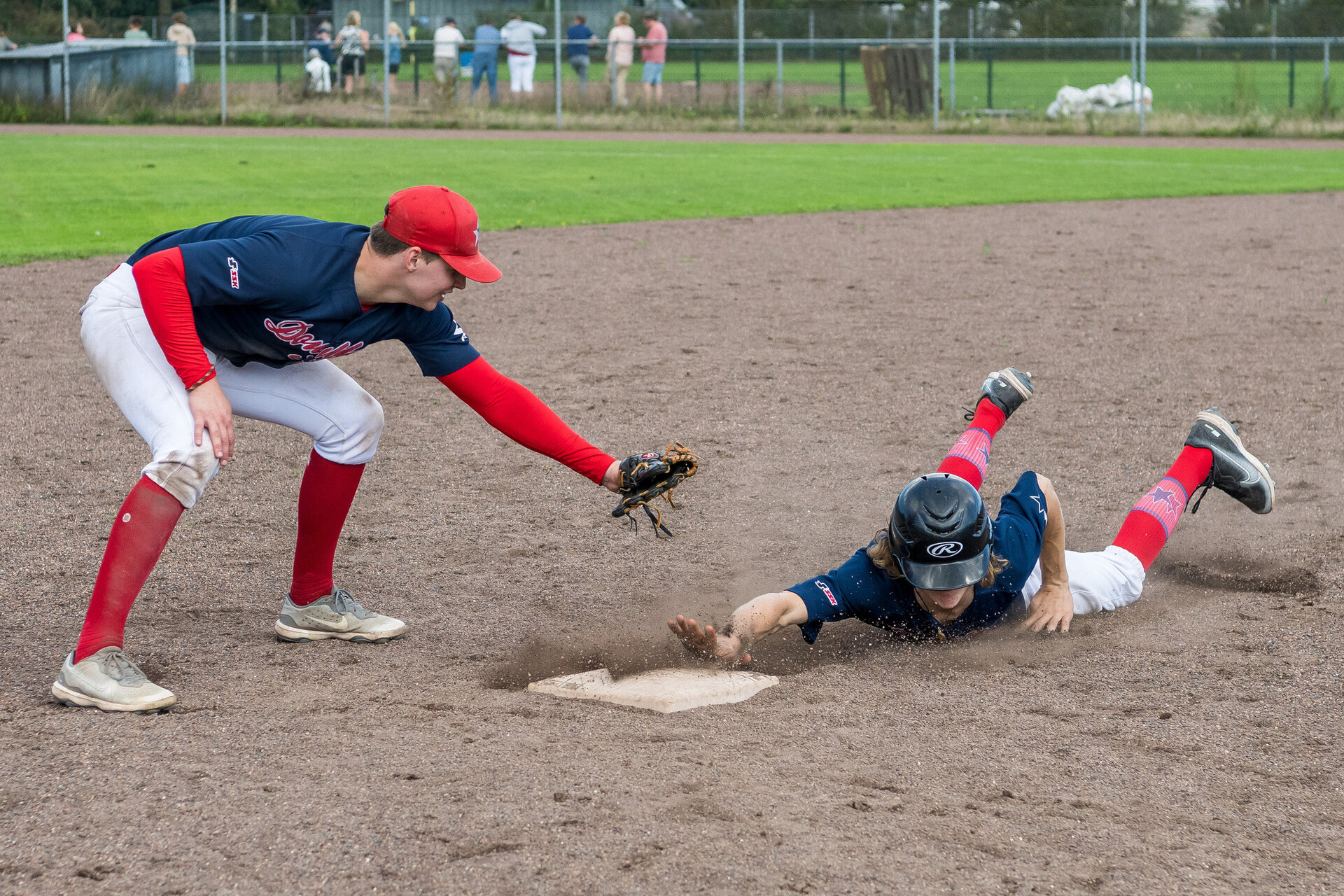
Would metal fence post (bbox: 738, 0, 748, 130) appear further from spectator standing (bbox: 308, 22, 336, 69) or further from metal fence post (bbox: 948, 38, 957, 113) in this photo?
spectator standing (bbox: 308, 22, 336, 69)

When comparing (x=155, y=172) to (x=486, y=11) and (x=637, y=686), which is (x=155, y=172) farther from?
(x=486, y=11)

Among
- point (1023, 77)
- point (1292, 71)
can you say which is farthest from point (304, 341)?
point (1023, 77)

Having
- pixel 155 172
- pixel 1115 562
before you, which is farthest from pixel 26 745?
pixel 155 172

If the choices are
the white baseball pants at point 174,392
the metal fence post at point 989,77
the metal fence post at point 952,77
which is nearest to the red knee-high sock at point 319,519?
the white baseball pants at point 174,392

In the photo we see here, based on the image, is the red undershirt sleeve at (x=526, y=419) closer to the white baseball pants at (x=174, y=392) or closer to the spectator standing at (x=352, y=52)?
the white baseball pants at (x=174, y=392)

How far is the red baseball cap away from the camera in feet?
11.9

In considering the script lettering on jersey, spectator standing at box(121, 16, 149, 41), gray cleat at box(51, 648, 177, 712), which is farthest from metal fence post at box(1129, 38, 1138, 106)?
gray cleat at box(51, 648, 177, 712)

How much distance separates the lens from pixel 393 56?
2484 centimetres

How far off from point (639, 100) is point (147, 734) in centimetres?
Result: 2233

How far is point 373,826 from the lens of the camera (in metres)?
2.98

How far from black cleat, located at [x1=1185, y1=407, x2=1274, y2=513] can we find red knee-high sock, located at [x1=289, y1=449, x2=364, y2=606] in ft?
10.1

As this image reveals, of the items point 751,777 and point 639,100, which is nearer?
point 751,777

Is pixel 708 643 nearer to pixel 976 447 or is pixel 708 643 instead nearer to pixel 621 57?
pixel 976 447

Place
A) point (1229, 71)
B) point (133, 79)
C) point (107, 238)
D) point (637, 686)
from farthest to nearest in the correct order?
point (1229, 71) < point (133, 79) < point (107, 238) < point (637, 686)
